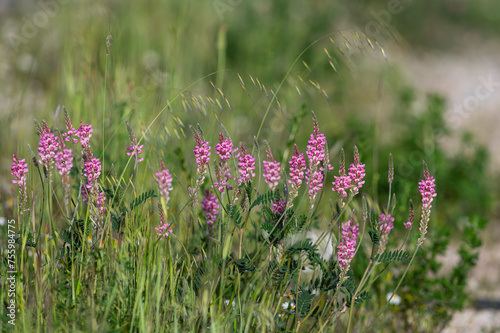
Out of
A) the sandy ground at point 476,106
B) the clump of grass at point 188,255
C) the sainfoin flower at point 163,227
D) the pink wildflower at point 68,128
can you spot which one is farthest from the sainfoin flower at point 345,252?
the sandy ground at point 476,106

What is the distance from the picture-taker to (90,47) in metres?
3.28

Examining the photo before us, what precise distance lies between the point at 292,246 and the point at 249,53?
3422mm

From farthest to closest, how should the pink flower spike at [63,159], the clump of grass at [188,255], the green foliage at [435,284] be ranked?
1. the green foliage at [435,284]
2. the pink flower spike at [63,159]
3. the clump of grass at [188,255]

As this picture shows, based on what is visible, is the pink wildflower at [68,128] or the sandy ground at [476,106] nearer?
the pink wildflower at [68,128]

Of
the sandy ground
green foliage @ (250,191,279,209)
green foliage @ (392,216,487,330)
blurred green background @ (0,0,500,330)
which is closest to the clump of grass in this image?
green foliage @ (250,191,279,209)

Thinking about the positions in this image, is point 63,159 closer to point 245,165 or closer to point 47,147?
point 47,147

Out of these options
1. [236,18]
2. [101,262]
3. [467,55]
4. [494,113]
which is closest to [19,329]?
[101,262]

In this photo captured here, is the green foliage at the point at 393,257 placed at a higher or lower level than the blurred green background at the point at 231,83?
lower

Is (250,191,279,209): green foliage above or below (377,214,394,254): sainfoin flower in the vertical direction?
above

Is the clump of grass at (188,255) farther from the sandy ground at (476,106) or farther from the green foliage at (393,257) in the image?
the sandy ground at (476,106)

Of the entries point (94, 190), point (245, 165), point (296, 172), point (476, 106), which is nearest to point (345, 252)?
point (296, 172)

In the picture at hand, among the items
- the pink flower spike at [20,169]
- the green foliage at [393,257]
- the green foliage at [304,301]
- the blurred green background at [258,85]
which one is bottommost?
the green foliage at [304,301]

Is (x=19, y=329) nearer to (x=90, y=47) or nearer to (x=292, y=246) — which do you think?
(x=292, y=246)

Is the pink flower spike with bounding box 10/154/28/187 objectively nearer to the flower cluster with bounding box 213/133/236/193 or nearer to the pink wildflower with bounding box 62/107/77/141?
the pink wildflower with bounding box 62/107/77/141
